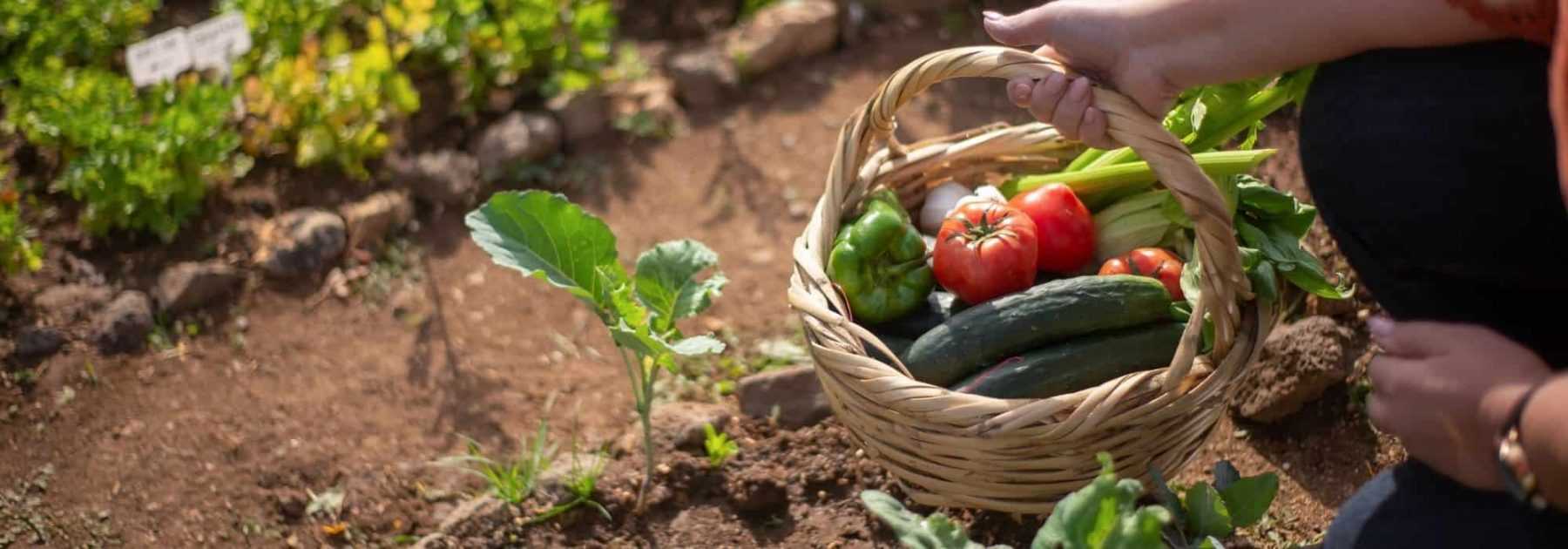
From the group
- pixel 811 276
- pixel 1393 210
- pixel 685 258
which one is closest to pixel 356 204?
pixel 685 258

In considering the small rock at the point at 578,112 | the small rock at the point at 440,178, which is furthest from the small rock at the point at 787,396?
the small rock at the point at 578,112

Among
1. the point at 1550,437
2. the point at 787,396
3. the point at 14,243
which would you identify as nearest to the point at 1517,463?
the point at 1550,437

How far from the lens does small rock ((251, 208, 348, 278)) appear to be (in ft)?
11.3

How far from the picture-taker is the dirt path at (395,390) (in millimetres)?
2781

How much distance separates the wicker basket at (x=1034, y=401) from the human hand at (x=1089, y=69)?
3 cm

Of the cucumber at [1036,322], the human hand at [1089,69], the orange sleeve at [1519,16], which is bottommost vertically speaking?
the cucumber at [1036,322]

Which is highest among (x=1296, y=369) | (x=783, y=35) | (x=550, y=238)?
(x=550, y=238)

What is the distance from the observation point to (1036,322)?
2.24 m

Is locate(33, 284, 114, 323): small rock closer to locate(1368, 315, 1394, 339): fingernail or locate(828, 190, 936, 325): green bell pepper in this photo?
locate(828, 190, 936, 325): green bell pepper

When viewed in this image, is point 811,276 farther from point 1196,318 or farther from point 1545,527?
point 1545,527

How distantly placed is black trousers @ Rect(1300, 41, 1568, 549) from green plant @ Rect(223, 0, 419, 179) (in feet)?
8.96

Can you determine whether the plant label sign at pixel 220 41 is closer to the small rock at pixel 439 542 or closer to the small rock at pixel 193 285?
the small rock at pixel 193 285

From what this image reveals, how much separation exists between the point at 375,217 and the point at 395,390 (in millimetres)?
639

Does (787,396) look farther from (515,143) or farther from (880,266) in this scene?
(515,143)
